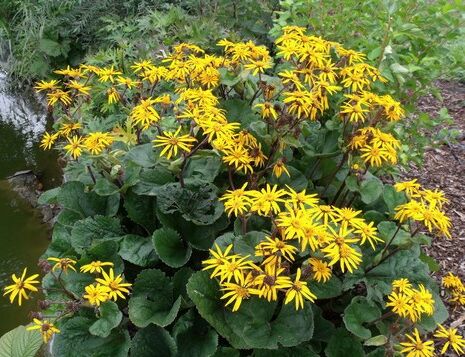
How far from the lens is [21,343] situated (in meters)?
2.04

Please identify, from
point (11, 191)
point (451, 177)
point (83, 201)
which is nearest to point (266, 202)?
point (83, 201)

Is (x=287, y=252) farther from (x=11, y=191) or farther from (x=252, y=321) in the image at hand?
(x=11, y=191)

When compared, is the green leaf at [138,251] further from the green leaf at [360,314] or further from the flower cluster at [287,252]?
the green leaf at [360,314]

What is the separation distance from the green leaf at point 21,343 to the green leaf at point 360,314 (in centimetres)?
119

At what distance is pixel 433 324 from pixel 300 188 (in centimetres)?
70

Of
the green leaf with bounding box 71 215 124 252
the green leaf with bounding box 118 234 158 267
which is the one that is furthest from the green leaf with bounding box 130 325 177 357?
the green leaf with bounding box 71 215 124 252

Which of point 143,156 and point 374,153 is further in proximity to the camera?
point 143,156

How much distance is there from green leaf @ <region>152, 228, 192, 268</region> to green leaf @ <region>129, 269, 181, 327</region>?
2.6 inches

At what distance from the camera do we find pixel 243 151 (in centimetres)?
185

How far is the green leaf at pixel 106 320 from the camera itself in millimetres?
1720

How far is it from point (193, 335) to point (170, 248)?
→ 34 centimetres

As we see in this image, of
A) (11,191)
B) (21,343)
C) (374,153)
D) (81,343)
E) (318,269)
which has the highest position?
(374,153)

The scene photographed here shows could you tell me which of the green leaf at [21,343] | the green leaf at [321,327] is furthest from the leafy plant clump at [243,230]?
the green leaf at [21,343]

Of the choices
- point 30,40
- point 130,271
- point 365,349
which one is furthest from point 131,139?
point 30,40
